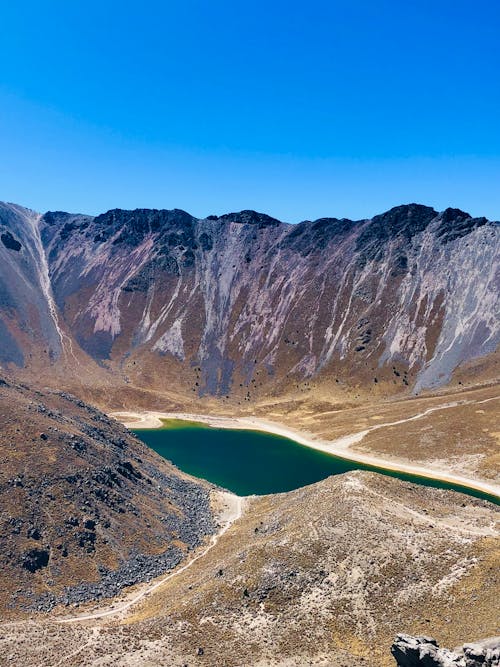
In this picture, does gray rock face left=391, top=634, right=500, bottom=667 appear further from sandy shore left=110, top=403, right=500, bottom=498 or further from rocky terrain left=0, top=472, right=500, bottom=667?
sandy shore left=110, top=403, right=500, bottom=498

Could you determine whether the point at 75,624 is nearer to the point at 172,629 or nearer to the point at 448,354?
the point at 172,629


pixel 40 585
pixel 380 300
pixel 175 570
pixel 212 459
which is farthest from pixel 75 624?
pixel 380 300

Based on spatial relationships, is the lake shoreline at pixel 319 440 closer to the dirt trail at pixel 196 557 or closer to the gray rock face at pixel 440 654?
the dirt trail at pixel 196 557

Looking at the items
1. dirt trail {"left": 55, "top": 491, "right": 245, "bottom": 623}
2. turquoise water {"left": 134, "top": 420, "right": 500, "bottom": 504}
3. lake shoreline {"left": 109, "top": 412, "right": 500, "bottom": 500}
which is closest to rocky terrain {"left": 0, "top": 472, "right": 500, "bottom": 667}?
dirt trail {"left": 55, "top": 491, "right": 245, "bottom": 623}

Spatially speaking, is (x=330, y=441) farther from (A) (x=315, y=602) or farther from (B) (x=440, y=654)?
(B) (x=440, y=654)

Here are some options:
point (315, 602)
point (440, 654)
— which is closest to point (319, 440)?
point (315, 602)
